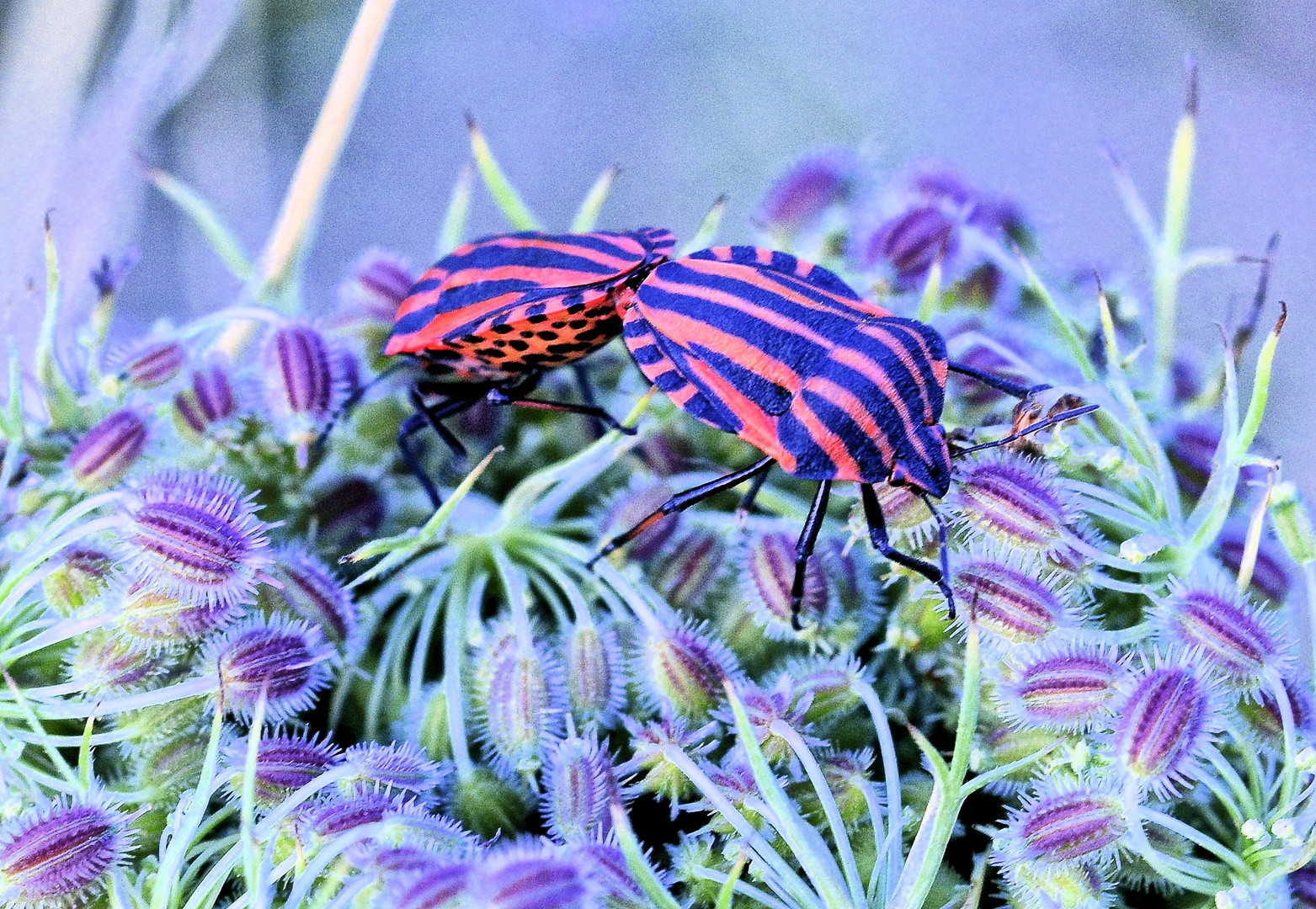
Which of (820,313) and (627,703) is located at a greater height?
(820,313)

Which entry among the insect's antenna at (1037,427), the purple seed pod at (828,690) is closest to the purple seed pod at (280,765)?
the purple seed pod at (828,690)

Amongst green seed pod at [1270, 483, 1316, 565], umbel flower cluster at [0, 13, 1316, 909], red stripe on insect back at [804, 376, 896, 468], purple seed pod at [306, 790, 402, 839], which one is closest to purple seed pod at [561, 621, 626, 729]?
umbel flower cluster at [0, 13, 1316, 909]

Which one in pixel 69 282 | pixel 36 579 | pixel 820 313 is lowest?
pixel 69 282

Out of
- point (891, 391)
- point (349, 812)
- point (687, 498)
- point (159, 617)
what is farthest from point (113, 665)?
point (891, 391)

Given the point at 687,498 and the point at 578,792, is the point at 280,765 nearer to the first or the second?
the point at 578,792

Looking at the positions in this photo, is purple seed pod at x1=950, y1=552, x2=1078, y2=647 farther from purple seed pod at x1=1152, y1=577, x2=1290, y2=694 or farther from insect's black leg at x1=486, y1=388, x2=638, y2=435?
insect's black leg at x1=486, y1=388, x2=638, y2=435

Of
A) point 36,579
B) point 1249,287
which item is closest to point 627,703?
point 36,579

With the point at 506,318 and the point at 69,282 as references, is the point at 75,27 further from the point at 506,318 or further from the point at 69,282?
the point at 506,318

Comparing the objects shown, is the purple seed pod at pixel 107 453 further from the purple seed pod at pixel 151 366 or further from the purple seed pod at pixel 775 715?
the purple seed pod at pixel 775 715
